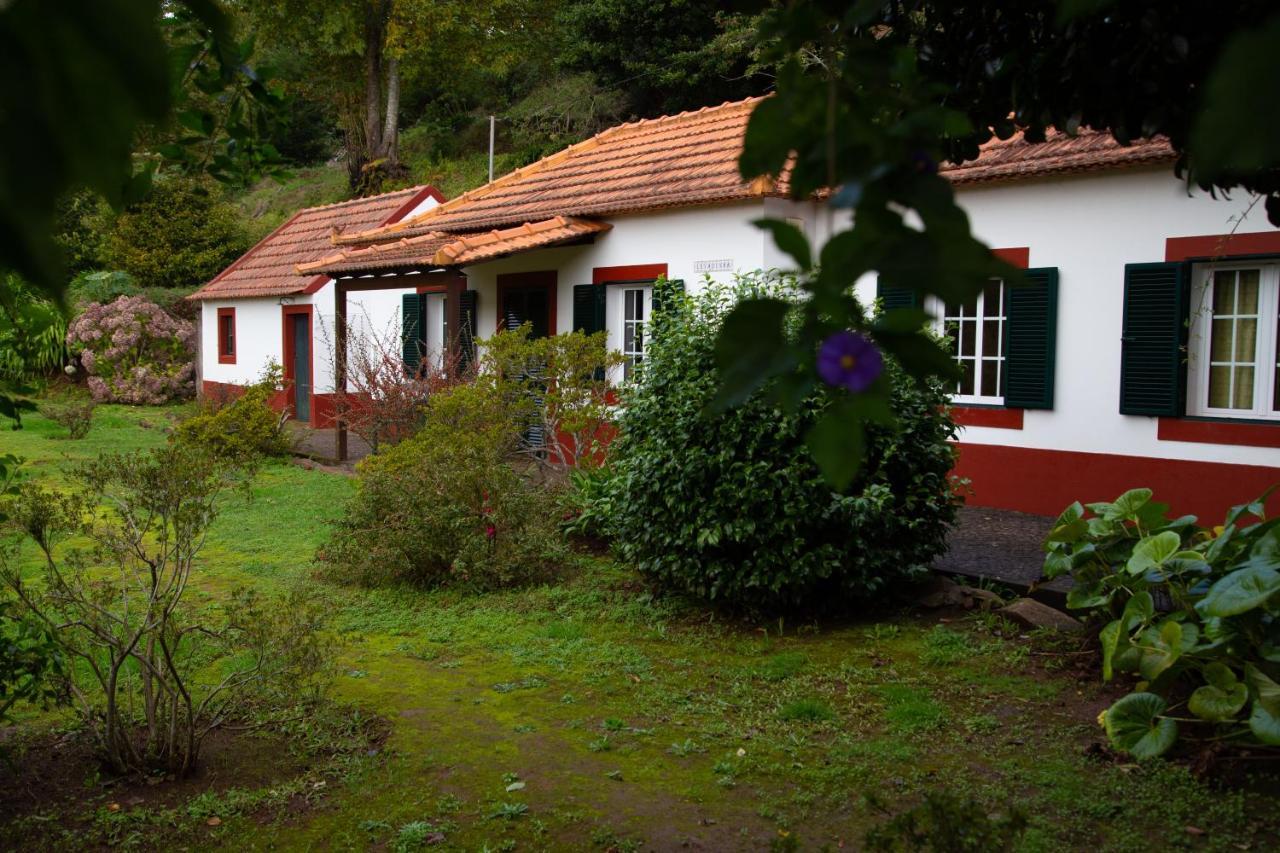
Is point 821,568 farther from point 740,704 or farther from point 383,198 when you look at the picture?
point 383,198

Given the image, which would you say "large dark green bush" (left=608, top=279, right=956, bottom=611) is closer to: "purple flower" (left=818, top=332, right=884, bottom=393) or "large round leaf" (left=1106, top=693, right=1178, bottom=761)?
"large round leaf" (left=1106, top=693, right=1178, bottom=761)

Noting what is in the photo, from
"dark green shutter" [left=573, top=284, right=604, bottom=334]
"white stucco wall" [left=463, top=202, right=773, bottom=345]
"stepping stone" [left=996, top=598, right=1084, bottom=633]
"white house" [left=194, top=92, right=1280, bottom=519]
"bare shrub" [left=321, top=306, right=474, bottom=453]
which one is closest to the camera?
"stepping stone" [left=996, top=598, right=1084, bottom=633]

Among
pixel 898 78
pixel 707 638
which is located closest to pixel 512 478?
pixel 707 638

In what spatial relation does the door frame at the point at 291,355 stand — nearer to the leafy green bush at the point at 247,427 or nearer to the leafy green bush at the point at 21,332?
the leafy green bush at the point at 247,427

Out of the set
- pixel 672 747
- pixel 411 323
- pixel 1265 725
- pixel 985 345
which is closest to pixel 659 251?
pixel 985 345

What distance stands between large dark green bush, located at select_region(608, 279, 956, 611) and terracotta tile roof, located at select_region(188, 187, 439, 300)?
14237 millimetres

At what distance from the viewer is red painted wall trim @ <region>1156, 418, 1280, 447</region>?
868 cm

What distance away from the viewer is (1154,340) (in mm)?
9305

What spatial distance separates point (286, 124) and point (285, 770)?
8.96 ft

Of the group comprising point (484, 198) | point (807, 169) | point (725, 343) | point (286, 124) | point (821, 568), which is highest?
point (484, 198)

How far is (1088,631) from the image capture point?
604cm

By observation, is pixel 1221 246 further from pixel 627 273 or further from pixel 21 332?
pixel 21 332

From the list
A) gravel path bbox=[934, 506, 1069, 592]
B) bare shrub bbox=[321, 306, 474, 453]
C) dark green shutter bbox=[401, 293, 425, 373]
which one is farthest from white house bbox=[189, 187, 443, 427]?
gravel path bbox=[934, 506, 1069, 592]

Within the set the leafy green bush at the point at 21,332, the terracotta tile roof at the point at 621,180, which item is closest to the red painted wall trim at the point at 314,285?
the terracotta tile roof at the point at 621,180
